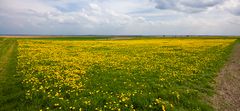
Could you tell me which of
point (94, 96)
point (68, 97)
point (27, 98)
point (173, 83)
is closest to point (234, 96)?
point (173, 83)

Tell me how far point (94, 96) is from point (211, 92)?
667cm

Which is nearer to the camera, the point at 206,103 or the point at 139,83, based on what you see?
the point at 206,103

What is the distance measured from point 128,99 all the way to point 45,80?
20.4ft

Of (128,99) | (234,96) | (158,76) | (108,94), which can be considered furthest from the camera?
(158,76)

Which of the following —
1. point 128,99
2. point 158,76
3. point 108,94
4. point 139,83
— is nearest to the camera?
point 128,99

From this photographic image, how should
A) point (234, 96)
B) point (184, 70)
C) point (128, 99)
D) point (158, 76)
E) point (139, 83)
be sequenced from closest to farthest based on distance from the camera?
point (128, 99)
point (234, 96)
point (139, 83)
point (158, 76)
point (184, 70)

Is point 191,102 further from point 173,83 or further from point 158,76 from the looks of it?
point 158,76

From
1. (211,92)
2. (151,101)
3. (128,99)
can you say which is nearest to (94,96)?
(128,99)

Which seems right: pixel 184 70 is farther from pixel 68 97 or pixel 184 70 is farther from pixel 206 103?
pixel 68 97

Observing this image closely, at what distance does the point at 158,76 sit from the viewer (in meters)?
18.1

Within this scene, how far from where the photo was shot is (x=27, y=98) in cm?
1201

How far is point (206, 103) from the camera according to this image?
12469 millimetres

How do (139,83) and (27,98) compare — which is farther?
(139,83)

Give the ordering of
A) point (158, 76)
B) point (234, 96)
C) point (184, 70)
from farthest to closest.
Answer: point (184, 70) → point (158, 76) → point (234, 96)
